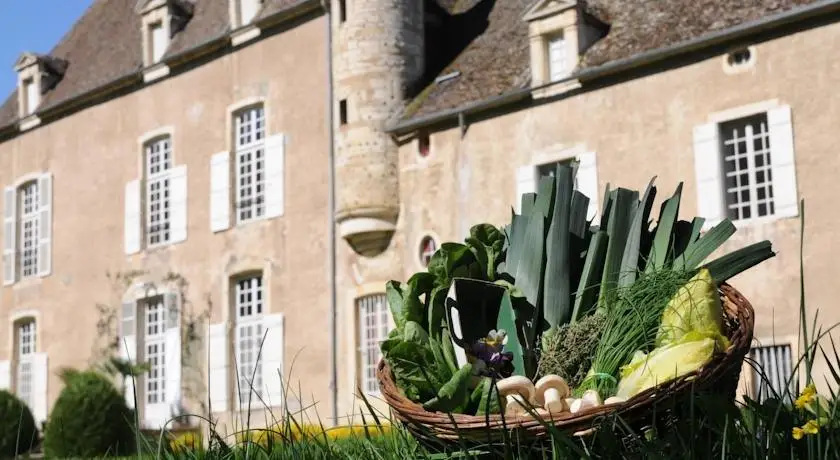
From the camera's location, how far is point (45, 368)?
74.8ft

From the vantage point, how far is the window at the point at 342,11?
17.5 metres

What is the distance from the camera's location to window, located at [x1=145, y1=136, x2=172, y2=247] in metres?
20.9

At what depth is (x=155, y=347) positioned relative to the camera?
2102cm

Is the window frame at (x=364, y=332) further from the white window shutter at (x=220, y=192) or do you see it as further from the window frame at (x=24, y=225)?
the window frame at (x=24, y=225)

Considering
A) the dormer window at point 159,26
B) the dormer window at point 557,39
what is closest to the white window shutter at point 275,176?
the dormer window at point 159,26

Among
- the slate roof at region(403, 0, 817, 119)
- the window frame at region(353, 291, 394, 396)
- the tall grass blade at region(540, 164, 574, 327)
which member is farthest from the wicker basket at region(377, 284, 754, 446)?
the window frame at region(353, 291, 394, 396)

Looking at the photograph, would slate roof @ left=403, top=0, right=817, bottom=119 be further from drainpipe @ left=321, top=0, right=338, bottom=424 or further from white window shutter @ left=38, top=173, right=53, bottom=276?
white window shutter @ left=38, top=173, right=53, bottom=276

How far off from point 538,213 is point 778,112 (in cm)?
990

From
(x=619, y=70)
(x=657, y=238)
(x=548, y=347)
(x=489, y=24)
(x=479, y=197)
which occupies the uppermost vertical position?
(x=489, y=24)

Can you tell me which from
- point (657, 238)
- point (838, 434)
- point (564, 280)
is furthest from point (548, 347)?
point (838, 434)

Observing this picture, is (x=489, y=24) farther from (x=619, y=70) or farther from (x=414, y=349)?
(x=414, y=349)

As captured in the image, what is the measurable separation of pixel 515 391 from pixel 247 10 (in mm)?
16817

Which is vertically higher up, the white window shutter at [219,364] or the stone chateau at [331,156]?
the stone chateau at [331,156]

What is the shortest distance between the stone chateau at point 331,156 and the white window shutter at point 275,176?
0.05 metres
